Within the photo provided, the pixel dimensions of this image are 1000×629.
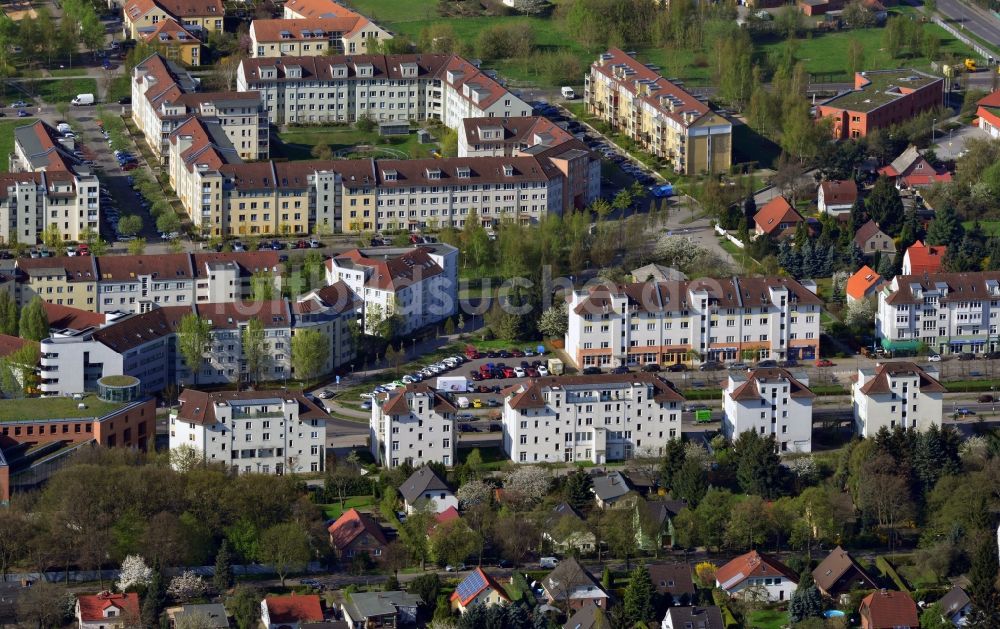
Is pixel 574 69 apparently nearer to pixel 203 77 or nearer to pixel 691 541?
pixel 203 77

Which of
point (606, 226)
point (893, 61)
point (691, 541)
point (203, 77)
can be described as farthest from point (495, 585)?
point (893, 61)

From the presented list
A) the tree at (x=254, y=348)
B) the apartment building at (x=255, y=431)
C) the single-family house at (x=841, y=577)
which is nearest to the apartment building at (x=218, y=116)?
the tree at (x=254, y=348)

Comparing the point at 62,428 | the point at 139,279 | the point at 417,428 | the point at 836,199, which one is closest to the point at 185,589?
the point at 62,428

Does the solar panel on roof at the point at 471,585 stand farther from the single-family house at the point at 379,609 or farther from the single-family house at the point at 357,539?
the single-family house at the point at 357,539

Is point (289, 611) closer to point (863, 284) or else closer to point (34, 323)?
point (34, 323)

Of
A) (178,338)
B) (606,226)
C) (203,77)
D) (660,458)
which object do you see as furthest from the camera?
(203,77)

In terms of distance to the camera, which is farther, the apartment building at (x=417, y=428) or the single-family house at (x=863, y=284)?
the single-family house at (x=863, y=284)
